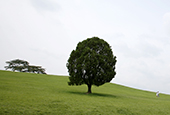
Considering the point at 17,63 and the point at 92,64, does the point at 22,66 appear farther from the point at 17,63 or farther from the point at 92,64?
the point at 92,64

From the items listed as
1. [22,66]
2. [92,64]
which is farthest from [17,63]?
[92,64]

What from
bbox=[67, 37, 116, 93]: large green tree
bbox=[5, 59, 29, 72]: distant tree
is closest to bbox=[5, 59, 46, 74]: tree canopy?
bbox=[5, 59, 29, 72]: distant tree

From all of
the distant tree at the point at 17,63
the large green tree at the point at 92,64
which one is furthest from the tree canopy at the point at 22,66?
the large green tree at the point at 92,64

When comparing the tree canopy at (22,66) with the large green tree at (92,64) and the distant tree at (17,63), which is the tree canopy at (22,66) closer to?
the distant tree at (17,63)

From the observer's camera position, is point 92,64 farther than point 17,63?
No

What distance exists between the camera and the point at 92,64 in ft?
80.9

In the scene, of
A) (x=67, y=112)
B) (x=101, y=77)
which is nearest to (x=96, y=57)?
(x=101, y=77)

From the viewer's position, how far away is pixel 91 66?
24938mm

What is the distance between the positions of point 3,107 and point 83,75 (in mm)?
15205

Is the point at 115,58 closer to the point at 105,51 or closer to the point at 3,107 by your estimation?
the point at 105,51

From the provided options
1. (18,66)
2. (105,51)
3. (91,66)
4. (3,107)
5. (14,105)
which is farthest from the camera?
(18,66)

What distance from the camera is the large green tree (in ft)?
82.0

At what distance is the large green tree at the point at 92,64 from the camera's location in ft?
82.0

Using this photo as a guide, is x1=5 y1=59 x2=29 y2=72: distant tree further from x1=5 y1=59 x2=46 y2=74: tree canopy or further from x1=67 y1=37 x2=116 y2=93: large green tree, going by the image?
x1=67 y1=37 x2=116 y2=93: large green tree
